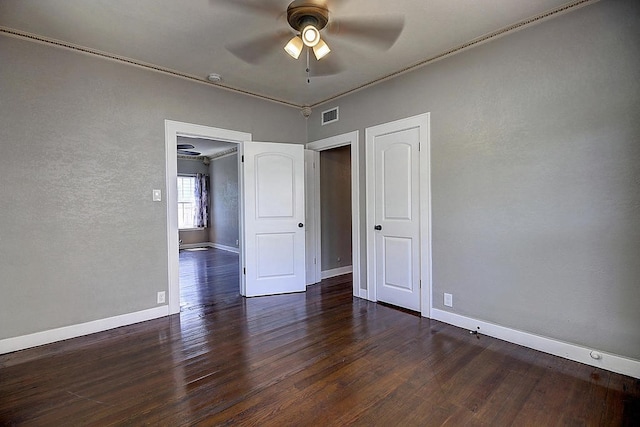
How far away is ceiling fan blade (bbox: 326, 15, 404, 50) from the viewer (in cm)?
250

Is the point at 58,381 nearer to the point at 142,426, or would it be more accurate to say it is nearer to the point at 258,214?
the point at 142,426

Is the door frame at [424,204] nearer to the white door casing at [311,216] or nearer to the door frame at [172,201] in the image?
the white door casing at [311,216]

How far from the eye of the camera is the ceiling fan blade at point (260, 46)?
8.94ft

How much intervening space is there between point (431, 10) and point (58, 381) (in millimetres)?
3853

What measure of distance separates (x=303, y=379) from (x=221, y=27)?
9.25 ft

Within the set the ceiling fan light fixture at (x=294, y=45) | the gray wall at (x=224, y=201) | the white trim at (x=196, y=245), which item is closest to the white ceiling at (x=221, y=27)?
the ceiling fan light fixture at (x=294, y=45)

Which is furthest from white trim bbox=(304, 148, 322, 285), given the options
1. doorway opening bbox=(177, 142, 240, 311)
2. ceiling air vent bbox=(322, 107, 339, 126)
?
doorway opening bbox=(177, 142, 240, 311)

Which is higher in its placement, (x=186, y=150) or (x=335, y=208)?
(x=186, y=150)

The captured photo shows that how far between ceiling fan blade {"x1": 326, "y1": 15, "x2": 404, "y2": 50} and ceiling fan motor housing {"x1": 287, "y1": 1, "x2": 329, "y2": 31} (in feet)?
0.55

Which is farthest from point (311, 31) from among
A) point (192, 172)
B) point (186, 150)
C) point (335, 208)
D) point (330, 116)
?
point (192, 172)

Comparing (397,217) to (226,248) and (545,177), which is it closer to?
(545,177)

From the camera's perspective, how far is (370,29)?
2.63m

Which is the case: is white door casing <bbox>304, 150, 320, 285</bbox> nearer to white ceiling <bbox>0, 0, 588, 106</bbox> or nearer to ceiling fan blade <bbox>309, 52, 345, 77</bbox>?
ceiling fan blade <bbox>309, 52, 345, 77</bbox>

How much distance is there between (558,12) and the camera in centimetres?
239
